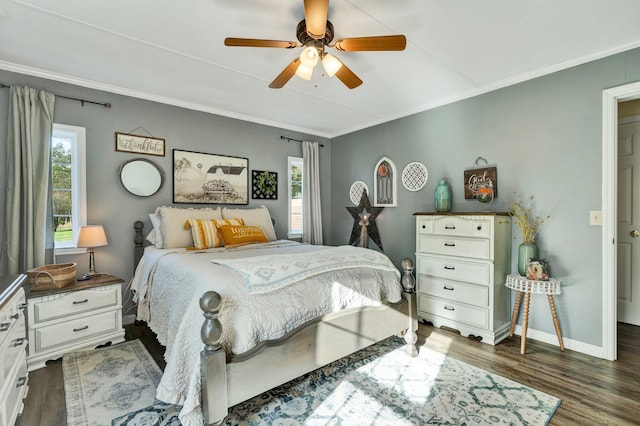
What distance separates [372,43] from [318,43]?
1.24ft

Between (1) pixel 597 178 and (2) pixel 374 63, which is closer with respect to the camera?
(1) pixel 597 178

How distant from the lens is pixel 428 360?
2.40 meters

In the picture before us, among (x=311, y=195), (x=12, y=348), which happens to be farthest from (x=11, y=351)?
(x=311, y=195)

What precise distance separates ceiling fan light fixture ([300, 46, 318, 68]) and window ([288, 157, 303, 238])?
8.81 ft

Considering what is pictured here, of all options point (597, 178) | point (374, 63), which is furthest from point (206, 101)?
point (597, 178)

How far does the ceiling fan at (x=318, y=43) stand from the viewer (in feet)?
5.33

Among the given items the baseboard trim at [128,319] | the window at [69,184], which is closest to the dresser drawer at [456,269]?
the baseboard trim at [128,319]

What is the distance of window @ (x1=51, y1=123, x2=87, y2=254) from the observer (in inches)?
115

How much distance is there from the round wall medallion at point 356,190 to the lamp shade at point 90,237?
3199mm

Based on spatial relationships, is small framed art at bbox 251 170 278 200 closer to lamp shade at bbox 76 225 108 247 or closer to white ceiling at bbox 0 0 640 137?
white ceiling at bbox 0 0 640 137

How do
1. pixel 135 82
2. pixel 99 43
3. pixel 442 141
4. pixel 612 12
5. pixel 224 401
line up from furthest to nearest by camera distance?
pixel 442 141
pixel 135 82
pixel 99 43
pixel 612 12
pixel 224 401

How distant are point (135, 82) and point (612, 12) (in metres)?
3.96

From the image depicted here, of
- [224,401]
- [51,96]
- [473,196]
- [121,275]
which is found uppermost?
[51,96]

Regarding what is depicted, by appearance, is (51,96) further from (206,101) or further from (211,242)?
(211,242)
